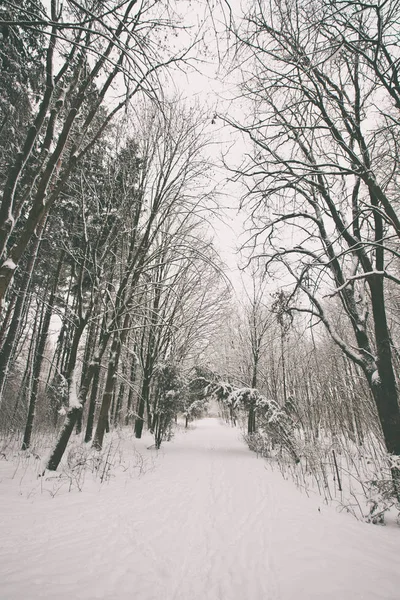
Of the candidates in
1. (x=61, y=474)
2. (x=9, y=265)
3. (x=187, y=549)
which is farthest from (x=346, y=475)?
(x=9, y=265)

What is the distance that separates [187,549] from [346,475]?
5.04 metres

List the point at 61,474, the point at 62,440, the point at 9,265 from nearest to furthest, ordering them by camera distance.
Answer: the point at 9,265
the point at 61,474
the point at 62,440

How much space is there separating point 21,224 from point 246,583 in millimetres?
9059

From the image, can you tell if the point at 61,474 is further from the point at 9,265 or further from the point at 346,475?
the point at 346,475

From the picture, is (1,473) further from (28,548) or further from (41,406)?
(41,406)

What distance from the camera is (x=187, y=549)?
243cm

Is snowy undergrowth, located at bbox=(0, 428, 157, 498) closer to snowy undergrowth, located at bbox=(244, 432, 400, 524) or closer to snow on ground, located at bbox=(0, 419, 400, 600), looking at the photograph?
snow on ground, located at bbox=(0, 419, 400, 600)

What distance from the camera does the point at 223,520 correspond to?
126 inches

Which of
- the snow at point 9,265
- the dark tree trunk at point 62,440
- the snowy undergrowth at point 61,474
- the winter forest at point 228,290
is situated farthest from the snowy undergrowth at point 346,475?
the snow at point 9,265

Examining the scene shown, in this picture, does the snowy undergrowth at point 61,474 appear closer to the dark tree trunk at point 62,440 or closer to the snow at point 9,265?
the dark tree trunk at point 62,440

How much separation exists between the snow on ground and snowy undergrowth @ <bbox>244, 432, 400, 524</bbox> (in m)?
0.35

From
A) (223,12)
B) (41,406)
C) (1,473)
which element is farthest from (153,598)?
(41,406)

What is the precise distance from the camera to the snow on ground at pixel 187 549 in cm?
182

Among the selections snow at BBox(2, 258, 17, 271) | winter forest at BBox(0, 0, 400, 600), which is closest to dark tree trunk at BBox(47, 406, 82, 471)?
winter forest at BBox(0, 0, 400, 600)
